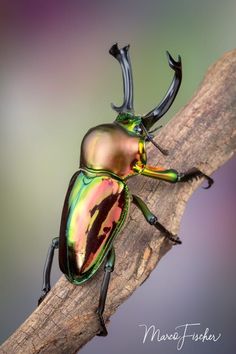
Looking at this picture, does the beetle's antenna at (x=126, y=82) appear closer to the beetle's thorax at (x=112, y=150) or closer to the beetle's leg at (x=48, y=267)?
the beetle's thorax at (x=112, y=150)

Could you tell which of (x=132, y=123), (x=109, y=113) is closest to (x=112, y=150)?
(x=132, y=123)

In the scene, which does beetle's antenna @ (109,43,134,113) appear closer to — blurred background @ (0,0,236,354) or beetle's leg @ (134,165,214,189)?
beetle's leg @ (134,165,214,189)

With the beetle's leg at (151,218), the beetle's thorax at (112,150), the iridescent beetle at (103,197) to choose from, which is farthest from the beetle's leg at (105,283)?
the beetle's thorax at (112,150)

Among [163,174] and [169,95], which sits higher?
[169,95]

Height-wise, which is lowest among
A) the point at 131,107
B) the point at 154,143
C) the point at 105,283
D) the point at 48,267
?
the point at 105,283

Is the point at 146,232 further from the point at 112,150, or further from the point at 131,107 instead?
the point at 131,107

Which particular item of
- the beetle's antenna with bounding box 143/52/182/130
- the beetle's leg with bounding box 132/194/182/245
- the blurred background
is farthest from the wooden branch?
the blurred background
